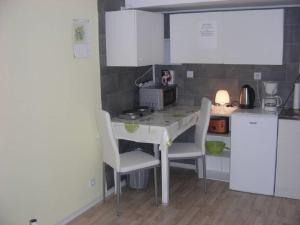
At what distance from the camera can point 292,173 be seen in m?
3.56

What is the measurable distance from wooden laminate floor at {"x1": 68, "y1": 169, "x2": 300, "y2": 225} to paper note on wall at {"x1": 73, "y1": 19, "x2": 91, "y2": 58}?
1.45 metres

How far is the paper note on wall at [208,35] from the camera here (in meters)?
3.81

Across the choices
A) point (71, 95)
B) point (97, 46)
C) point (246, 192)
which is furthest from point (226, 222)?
point (97, 46)

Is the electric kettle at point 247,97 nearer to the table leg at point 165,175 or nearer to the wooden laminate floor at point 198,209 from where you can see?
the wooden laminate floor at point 198,209

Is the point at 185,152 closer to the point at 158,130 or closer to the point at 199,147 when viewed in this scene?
the point at 199,147

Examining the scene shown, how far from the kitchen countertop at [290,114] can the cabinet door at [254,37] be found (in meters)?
0.49

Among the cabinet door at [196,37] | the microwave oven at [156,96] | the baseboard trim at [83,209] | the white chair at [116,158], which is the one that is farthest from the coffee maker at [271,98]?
the baseboard trim at [83,209]

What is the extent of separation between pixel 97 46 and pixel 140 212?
5.22 ft

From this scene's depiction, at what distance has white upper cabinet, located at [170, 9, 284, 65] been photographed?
3600 mm

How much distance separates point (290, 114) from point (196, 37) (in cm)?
124

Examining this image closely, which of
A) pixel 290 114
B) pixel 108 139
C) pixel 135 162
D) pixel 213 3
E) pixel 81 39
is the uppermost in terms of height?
pixel 213 3

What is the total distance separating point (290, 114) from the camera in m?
3.59

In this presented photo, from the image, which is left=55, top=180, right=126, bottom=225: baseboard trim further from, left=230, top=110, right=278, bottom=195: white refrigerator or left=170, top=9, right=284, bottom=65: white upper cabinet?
left=170, top=9, right=284, bottom=65: white upper cabinet

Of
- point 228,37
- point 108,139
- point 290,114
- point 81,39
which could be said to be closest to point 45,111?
point 108,139
